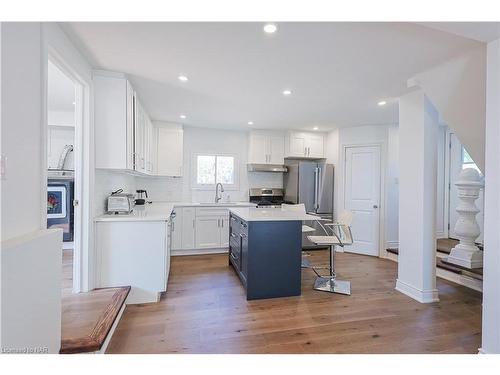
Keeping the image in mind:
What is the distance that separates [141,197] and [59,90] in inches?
78.5

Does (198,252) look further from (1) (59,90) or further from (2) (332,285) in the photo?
(1) (59,90)

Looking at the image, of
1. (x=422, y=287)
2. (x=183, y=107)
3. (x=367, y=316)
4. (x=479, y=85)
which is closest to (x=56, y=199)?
(x=183, y=107)

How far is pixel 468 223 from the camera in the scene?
9.93ft

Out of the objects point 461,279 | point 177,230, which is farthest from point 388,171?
point 177,230

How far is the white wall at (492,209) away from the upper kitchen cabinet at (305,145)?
3.35 m

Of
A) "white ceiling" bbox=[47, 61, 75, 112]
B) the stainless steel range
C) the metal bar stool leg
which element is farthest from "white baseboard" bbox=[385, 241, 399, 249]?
"white ceiling" bbox=[47, 61, 75, 112]

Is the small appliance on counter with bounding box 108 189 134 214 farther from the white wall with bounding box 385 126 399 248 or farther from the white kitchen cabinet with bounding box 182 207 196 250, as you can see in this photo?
the white wall with bounding box 385 126 399 248

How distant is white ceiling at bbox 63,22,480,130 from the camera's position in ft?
5.58

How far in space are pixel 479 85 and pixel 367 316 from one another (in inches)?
87.5

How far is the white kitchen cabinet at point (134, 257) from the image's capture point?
2.40 meters

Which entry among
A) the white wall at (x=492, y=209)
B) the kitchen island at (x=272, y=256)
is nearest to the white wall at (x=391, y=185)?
the kitchen island at (x=272, y=256)

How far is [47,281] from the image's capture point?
1350 mm

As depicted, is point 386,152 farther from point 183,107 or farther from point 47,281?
point 47,281

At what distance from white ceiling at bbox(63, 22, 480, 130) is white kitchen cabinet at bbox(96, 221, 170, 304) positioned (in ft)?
5.12
